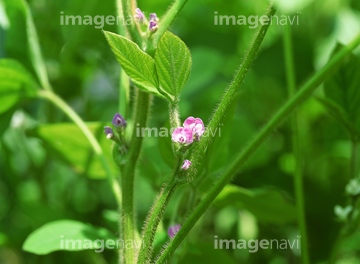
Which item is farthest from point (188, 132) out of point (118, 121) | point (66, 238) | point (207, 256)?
point (207, 256)

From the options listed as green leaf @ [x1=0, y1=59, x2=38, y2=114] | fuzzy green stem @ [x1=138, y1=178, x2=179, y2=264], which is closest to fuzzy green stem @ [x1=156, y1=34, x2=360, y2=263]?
fuzzy green stem @ [x1=138, y1=178, x2=179, y2=264]

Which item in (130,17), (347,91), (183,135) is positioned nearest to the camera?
(183,135)

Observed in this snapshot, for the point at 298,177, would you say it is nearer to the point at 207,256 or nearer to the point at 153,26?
the point at 207,256

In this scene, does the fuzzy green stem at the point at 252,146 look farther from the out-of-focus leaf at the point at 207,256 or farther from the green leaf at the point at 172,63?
the out-of-focus leaf at the point at 207,256

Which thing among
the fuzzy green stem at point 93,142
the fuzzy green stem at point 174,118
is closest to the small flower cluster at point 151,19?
the fuzzy green stem at point 174,118

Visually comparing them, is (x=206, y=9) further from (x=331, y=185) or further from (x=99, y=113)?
(x=331, y=185)

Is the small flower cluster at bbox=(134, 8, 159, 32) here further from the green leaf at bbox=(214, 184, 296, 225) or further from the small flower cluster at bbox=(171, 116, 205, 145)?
the green leaf at bbox=(214, 184, 296, 225)
